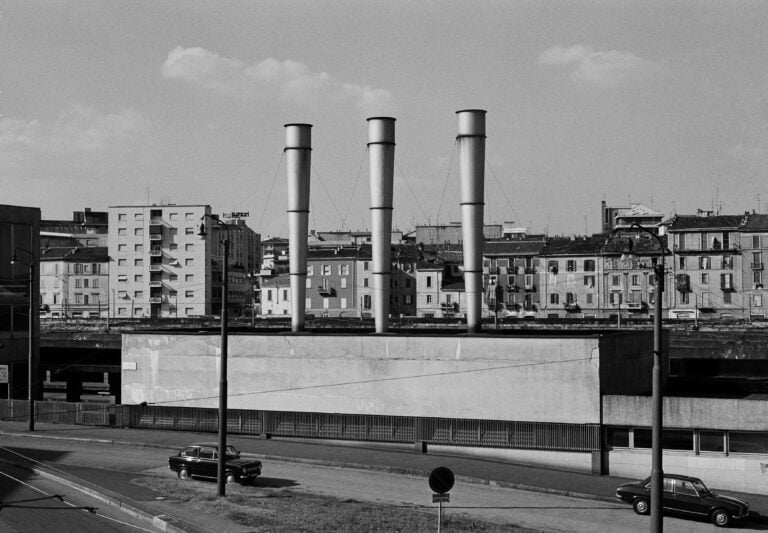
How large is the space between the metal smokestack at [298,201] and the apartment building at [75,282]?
78064mm

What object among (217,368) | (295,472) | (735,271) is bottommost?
(295,472)

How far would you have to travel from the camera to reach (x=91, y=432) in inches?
1710

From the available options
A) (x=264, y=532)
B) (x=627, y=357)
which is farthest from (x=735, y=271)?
(x=264, y=532)

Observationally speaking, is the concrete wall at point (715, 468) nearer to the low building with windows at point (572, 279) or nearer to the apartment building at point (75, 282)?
the low building with windows at point (572, 279)

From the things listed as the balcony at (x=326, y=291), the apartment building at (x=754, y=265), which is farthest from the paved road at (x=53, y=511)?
the balcony at (x=326, y=291)

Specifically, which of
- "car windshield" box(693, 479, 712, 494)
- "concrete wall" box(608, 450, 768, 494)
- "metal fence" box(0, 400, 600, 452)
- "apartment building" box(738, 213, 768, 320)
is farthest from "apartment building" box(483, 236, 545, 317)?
"car windshield" box(693, 479, 712, 494)

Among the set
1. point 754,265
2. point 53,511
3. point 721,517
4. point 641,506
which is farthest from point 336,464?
point 754,265

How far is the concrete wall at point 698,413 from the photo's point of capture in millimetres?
32875

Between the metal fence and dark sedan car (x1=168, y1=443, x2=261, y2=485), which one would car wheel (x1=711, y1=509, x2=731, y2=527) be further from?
dark sedan car (x1=168, y1=443, x2=261, y2=485)

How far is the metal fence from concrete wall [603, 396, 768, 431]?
1476 millimetres

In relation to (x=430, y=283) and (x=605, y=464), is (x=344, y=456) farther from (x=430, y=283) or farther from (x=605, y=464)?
(x=430, y=283)

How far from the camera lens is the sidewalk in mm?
28125

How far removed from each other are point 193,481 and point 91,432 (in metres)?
13.2

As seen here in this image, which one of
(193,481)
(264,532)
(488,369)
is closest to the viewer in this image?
(264,532)
